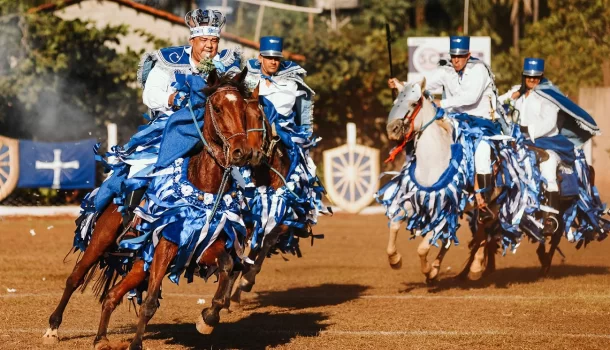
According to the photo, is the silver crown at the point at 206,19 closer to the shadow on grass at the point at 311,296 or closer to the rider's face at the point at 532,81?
the shadow on grass at the point at 311,296

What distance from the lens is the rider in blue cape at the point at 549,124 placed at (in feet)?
47.8

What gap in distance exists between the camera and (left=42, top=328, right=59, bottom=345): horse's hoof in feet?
30.8

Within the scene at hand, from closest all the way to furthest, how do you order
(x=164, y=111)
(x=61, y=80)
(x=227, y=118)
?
(x=227, y=118) < (x=164, y=111) < (x=61, y=80)

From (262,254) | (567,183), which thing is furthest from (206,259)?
(567,183)

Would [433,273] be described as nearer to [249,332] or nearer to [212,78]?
[249,332]

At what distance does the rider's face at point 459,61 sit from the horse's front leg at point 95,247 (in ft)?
18.9

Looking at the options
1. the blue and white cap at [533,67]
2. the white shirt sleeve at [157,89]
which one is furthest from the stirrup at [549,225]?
the white shirt sleeve at [157,89]

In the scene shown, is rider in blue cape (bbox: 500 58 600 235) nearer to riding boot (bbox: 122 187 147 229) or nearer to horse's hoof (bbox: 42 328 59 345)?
riding boot (bbox: 122 187 147 229)

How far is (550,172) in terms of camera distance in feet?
47.5

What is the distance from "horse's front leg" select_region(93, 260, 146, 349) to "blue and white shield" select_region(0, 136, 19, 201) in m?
13.7

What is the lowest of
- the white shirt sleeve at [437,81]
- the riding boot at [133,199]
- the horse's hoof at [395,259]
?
the horse's hoof at [395,259]

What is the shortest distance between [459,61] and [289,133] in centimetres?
300

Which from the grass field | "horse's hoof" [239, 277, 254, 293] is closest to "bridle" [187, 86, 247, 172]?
the grass field

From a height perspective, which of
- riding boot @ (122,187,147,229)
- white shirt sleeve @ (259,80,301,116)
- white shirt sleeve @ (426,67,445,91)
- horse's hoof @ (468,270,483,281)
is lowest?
horse's hoof @ (468,270,483,281)
